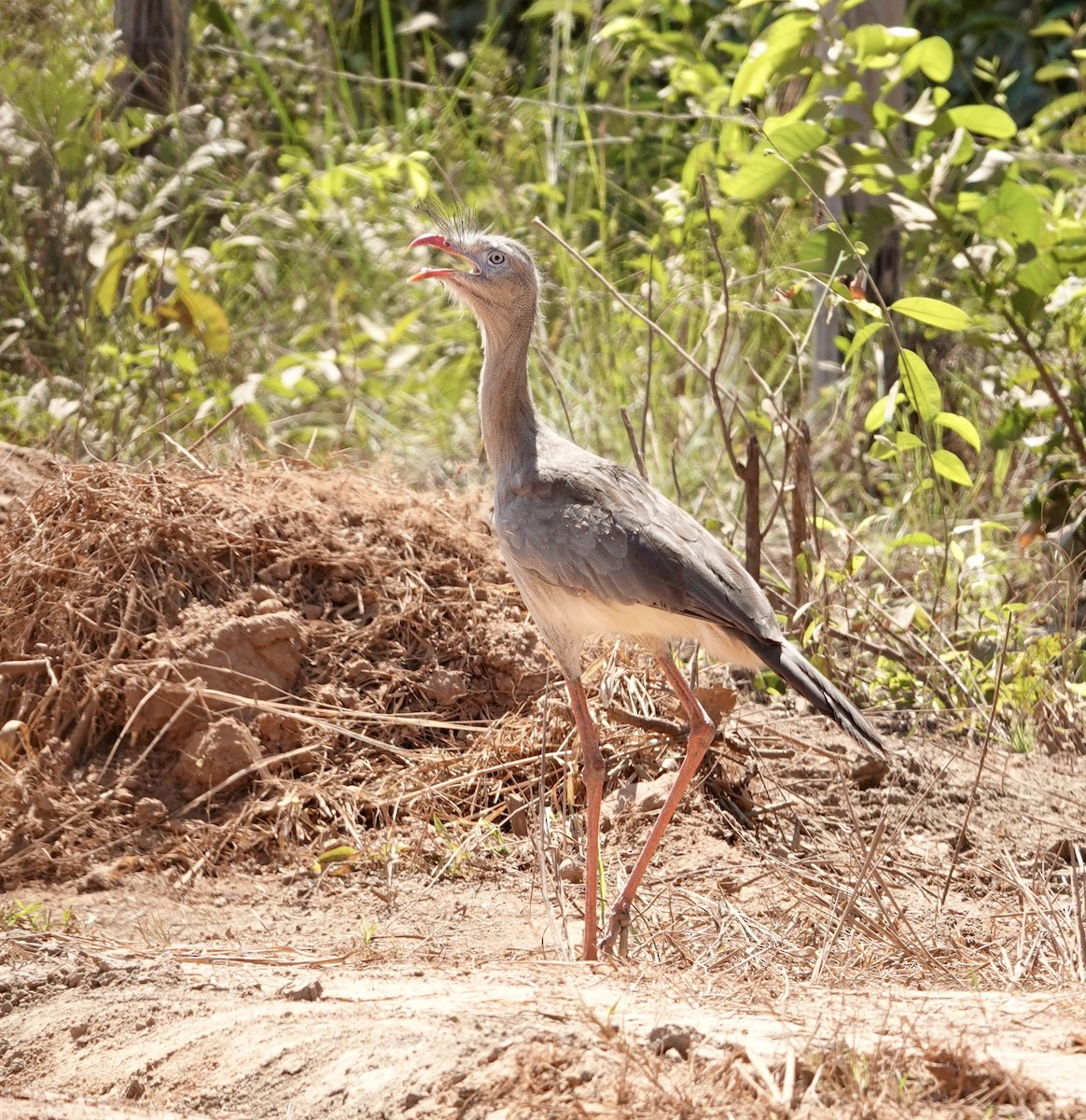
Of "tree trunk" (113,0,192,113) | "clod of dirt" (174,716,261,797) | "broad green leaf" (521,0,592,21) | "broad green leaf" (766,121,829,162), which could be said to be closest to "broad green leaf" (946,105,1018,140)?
"broad green leaf" (766,121,829,162)

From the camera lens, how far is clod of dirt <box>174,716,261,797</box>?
4.11 meters

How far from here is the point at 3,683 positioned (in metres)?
4.21

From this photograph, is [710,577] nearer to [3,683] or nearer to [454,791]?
[454,791]

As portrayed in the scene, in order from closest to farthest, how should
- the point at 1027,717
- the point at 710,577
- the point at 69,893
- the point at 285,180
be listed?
1. the point at 710,577
2. the point at 69,893
3. the point at 1027,717
4. the point at 285,180

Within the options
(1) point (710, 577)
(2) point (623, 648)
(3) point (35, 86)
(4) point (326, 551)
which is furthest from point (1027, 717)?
(3) point (35, 86)

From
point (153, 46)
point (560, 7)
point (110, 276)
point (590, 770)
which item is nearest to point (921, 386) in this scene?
point (590, 770)

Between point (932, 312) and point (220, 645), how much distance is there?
221cm

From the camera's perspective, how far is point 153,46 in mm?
7164

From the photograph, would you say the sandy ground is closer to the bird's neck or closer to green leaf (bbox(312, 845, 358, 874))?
green leaf (bbox(312, 845, 358, 874))

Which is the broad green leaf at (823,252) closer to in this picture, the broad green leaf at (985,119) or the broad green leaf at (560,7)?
the broad green leaf at (985,119)

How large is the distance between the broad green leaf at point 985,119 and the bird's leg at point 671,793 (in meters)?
2.15

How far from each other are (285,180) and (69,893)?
421 centimetres

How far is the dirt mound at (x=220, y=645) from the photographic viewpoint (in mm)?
4105

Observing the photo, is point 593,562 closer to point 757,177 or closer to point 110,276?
point 757,177
